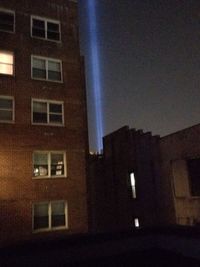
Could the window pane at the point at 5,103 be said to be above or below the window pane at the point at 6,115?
above

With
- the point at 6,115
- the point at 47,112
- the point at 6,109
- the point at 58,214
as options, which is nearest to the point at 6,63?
the point at 6,109

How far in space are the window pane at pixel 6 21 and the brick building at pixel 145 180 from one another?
44.7 ft

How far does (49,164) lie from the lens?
1870 cm

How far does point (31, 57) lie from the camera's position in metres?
19.7

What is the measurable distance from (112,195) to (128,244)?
2225 cm

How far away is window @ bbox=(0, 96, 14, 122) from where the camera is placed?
18000 mm

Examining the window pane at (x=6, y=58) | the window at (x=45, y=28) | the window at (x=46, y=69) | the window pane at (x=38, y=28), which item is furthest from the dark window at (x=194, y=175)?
the window pane at (x=6, y=58)

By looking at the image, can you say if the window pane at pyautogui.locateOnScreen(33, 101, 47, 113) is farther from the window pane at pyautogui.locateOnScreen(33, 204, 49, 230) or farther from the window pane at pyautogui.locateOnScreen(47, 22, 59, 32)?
the window pane at pyautogui.locateOnScreen(33, 204, 49, 230)

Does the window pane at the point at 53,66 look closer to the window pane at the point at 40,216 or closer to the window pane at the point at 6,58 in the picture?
the window pane at the point at 6,58

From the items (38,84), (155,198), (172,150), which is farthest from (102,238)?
(155,198)

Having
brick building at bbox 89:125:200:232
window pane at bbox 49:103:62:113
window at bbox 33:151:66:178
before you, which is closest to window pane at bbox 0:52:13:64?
window pane at bbox 49:103:62:113

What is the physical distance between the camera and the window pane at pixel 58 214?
58.9ft

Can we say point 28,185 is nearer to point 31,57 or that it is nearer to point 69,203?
point 69,203

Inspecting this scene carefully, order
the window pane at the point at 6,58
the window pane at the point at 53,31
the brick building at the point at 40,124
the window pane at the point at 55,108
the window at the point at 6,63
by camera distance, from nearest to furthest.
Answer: the brick building at the point at 40,124 < the window at the point at 6,63 < the window pane at the point at 6,58 < the window pane at the point at 55,108 < the window pane at the point at 53,31
